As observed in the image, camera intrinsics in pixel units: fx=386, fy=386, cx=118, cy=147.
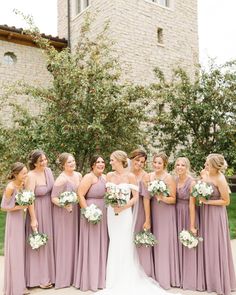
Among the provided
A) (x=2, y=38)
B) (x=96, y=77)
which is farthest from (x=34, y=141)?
(x=2, y=38)

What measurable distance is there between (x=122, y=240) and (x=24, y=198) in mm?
1664

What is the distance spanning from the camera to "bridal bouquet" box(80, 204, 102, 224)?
19.2 ft

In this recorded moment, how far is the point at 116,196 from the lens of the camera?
5.71m

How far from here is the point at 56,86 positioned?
1060cm

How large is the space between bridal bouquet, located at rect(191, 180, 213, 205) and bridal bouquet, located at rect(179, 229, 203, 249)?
0.58 m

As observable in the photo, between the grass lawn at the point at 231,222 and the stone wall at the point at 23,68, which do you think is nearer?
the grass lawn at the point at 231,222

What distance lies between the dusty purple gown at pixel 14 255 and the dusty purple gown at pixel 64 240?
566 mm

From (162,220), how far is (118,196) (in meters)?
0.94

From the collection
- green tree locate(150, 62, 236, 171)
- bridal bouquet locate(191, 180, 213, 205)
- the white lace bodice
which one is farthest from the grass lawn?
bridal bouquet locate(191, 180, 213, 205)

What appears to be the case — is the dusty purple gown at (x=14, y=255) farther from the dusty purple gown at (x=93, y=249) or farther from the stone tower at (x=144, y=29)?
the stone tower at (x=144, y=29)

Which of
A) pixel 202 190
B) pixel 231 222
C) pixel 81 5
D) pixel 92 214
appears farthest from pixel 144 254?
pixel 81 5

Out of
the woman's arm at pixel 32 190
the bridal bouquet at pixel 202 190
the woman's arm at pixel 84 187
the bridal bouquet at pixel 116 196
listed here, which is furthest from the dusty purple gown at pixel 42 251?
the bridal bouquet at pixel 202 190

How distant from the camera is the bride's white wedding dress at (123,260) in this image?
5.79 m

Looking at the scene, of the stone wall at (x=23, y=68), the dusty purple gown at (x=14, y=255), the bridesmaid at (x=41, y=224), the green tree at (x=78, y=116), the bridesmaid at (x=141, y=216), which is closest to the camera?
the dusty purple gown at (x=14, y=255)
